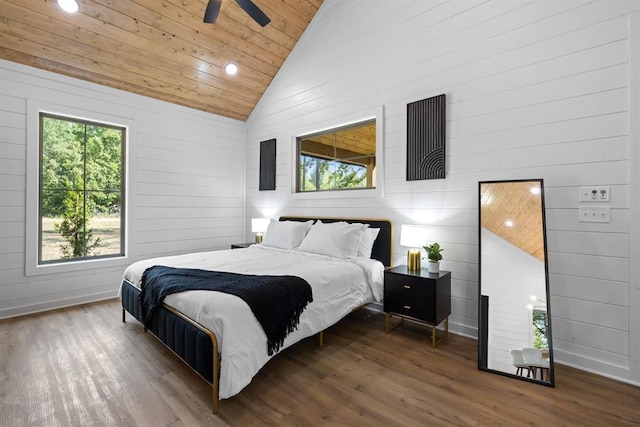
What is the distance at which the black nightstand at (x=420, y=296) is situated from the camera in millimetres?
2656

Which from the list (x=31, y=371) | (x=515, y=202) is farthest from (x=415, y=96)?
(x=31, y=371)

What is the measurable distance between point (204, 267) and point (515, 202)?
9.08ft

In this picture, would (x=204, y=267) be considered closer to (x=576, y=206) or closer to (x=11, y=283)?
(x=11, y=283)

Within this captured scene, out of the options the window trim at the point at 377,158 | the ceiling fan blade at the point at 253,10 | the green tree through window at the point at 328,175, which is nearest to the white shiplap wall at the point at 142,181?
the window trim at the point at 377,158

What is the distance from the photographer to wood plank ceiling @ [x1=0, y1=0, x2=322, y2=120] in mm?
3152

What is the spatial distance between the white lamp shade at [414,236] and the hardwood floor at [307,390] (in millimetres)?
889

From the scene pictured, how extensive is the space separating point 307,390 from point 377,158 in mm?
2508

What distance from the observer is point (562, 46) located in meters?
2.43

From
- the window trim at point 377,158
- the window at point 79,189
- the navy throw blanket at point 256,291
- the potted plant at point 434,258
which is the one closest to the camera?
the navy throw blanket at point 256,291

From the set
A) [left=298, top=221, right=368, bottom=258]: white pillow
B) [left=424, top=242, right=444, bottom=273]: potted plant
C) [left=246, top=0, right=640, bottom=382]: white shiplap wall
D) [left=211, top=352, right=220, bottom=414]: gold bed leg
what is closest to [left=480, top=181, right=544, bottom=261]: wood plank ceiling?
[left=246, top=0, right=640, bottom=382]: white shiplap wall

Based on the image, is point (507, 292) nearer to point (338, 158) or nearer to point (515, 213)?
point (515, 213)

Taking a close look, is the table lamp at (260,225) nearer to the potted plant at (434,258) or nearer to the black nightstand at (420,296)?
the black nightstand at (420,296)

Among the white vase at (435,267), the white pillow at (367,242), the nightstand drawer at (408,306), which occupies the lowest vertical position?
the nightstand drawer at (408,306)

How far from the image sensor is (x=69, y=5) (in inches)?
119
